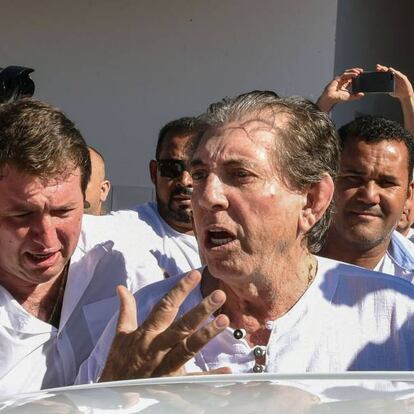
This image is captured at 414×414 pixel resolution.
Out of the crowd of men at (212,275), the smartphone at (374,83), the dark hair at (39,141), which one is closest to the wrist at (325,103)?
the smartphone at (374,83)

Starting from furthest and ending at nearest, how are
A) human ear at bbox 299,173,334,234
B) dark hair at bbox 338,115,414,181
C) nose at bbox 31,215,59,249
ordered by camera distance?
dark hair at bbox 338,115,414,181, nose at bbox 31,215,59,249, human ear at bbox 299,173,334,234

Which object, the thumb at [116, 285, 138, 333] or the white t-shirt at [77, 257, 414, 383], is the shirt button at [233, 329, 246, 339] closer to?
the white t-shirt at [77, 257, 414, 383]

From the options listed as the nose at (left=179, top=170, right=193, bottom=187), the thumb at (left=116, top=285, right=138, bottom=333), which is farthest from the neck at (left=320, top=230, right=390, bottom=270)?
the thumb at (left=116, top=285, right=138, bottom=333)

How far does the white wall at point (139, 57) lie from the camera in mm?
6148

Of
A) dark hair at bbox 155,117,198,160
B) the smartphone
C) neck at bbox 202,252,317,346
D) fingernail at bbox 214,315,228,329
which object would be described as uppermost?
the smartphone

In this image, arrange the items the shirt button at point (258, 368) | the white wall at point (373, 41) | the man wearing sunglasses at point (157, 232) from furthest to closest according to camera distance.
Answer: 1. the white wall at point (373, 41)
2. the man wearing sunglasses at point (157, 232)
3. the shirt button at point (258, 368)

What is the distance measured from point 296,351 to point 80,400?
91cm

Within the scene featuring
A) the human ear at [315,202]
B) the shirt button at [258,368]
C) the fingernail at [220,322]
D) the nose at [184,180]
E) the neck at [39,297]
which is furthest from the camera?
the nose at [184,180]

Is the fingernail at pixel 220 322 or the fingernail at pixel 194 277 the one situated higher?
the fingernail at pixel 194 277

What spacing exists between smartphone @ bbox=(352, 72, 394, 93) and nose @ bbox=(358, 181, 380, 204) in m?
1.09

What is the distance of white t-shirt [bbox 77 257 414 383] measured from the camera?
2285 mm

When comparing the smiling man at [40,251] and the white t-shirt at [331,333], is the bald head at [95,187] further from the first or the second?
the white t-shirt at [331,333]

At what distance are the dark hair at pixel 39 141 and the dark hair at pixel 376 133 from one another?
1.01 meters

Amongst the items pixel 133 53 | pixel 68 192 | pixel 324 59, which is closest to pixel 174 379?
pixel 68 192
